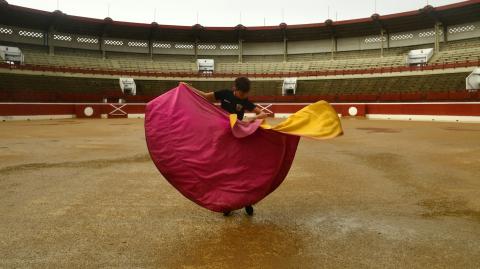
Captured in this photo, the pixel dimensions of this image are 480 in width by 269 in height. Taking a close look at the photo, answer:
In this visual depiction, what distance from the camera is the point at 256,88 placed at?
2966 centimetres

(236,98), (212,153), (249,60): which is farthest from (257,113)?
(249,60)

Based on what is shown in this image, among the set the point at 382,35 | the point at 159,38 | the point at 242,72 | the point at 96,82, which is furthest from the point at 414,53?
the point at 96,82

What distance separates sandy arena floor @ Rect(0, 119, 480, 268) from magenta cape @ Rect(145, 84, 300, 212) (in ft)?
0.97

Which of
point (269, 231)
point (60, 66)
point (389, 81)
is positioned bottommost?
point (269, 231)

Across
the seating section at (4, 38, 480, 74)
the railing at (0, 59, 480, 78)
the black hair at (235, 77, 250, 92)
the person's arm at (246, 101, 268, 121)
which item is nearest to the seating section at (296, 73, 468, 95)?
the railing at (0, 59, 480, 78)

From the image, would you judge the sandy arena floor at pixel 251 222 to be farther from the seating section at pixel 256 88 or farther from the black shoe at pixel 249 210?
the seating section at pixel 256 88

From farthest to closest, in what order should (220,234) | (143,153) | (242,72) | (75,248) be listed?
(242,72)
(143,153)
(220,234)
(75,248)

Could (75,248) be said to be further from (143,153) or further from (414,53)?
(414,53)

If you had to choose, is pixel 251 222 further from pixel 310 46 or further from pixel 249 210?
pixel 310 46

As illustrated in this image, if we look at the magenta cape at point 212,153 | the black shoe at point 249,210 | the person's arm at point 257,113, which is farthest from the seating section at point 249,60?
the magenta cape at point 212,153

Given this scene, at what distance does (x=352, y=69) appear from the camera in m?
29.4

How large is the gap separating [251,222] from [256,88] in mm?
27032

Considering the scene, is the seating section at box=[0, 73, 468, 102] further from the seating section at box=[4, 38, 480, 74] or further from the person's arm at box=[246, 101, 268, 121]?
the person's arm at box=[246, 101, 268, 121]

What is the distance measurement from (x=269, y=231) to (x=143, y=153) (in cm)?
497
